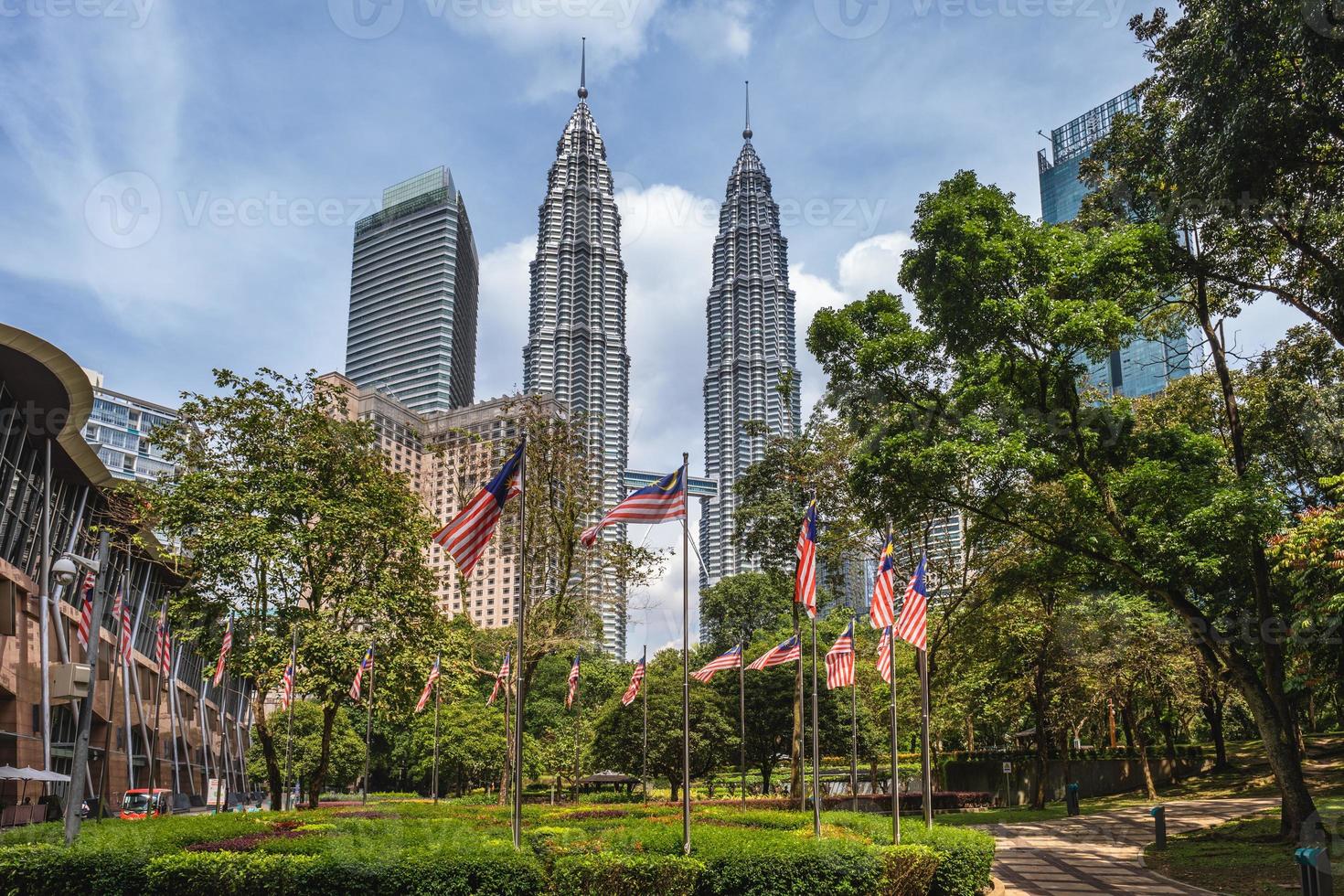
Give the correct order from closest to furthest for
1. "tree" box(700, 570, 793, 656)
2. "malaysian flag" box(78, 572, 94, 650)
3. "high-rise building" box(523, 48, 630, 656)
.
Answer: "malaysian flag" box(78, 572, 94, 650), "tree" box(700, 570, 793, 656), "high-rise building" box(523, 48, 630, 656)

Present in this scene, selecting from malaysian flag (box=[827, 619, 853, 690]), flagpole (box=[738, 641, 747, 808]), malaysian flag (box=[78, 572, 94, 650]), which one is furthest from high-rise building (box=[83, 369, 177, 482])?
malaysian flag (box=[827, 619, 853, 690])

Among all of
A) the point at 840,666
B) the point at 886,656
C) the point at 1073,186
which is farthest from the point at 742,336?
the point at 886,656

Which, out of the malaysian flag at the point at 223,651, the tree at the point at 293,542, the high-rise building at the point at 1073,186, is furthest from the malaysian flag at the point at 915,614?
the high-rise building at the point at 1073,186

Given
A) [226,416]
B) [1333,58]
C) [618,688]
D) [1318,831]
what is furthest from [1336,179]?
[618,688]

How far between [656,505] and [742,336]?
573 ft

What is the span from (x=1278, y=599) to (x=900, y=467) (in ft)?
44.5

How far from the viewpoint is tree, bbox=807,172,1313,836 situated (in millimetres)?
21891

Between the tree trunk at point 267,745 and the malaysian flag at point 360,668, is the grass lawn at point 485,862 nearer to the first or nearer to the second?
the malaysian flag at point 360,668

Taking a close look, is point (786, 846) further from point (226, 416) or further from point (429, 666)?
point (226, 416)

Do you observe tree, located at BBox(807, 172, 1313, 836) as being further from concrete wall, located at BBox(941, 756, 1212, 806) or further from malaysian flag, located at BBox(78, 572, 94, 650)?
concrete wall, located at BBox(941, 756, 1212, 806)

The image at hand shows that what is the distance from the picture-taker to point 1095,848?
84.2 feet

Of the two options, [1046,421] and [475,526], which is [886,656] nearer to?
[1046,421]

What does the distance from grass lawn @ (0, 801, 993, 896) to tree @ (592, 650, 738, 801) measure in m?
36.1

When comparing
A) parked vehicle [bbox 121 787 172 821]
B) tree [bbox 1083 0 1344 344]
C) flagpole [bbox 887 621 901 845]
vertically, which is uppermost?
tree [bbox 1083 0 1344 344]
